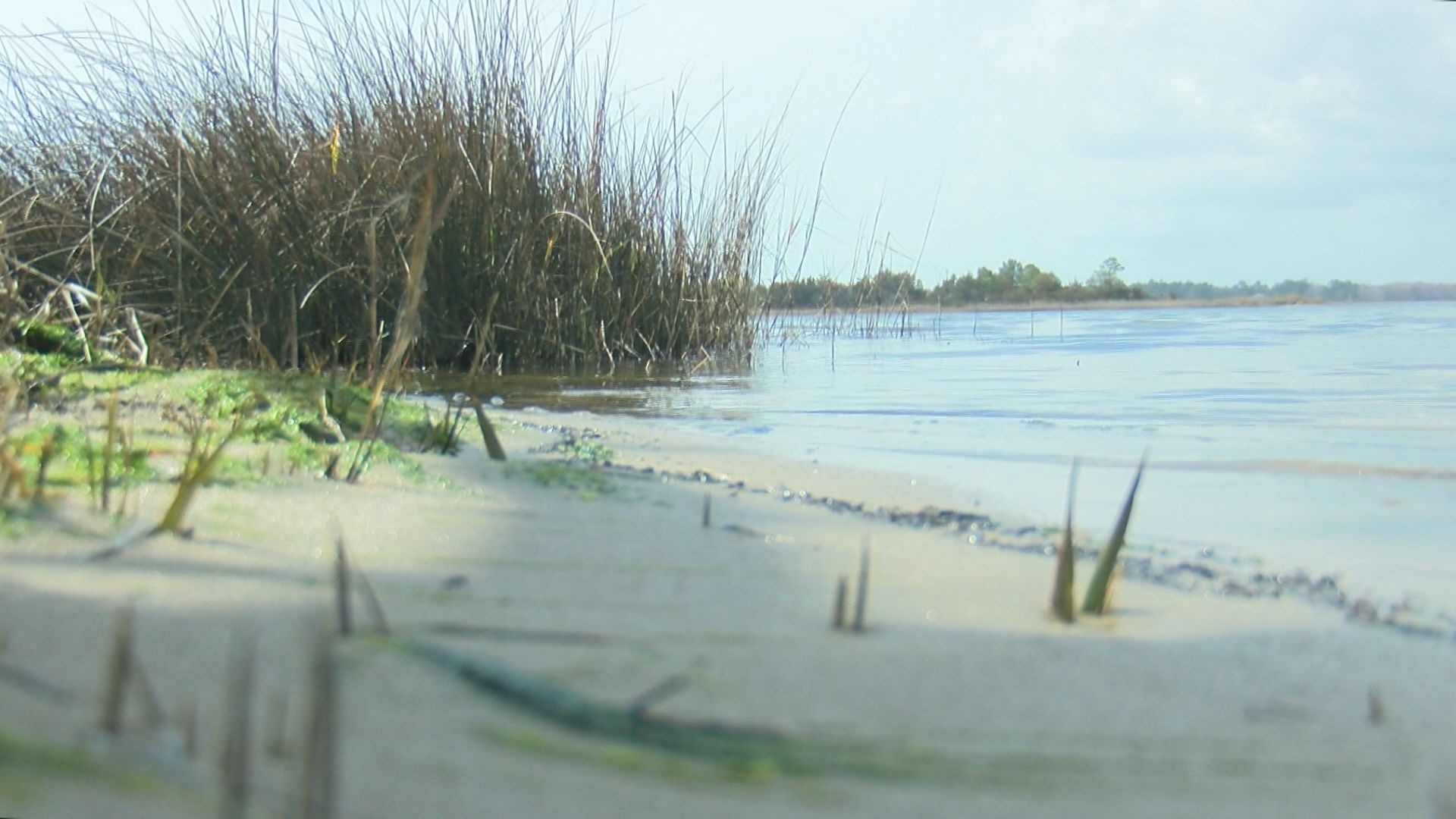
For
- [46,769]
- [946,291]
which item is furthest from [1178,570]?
[946,291]

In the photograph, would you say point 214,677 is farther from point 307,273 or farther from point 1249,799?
point 307,273

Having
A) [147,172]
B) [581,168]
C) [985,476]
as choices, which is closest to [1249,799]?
[985,476]

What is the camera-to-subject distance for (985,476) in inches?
97.3

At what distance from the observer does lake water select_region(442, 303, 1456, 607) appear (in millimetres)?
1876

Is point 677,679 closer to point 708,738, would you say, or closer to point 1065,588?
point 708,738

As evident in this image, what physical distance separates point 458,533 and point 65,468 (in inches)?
20.3

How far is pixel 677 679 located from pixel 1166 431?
2.72 metres

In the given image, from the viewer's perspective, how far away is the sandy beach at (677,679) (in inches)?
25.6

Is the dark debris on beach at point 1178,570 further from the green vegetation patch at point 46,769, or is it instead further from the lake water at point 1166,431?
the green vegetation patch at point 46,769

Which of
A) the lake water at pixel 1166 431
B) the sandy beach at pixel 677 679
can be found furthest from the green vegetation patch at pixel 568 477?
the lake water at pixel 1166 431

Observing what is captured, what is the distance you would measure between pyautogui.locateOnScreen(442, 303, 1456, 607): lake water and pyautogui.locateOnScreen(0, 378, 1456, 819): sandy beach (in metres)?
0.58

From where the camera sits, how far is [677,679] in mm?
797

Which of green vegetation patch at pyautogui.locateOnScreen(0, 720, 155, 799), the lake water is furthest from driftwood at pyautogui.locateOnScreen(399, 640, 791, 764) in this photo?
the lake water

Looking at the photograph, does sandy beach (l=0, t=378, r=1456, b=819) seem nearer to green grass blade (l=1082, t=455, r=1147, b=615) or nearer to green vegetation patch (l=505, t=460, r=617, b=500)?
green grass blade (l=1082, t=455, r=1147, b=615)
